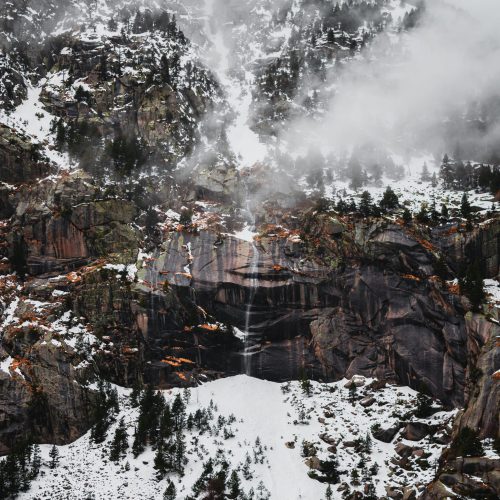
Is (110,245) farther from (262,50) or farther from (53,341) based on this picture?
(262,50)

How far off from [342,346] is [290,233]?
16.8m

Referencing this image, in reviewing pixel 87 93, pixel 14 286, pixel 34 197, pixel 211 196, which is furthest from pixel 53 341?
pixel 87 93

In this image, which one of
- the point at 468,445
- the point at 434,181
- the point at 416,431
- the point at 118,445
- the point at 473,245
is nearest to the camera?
the point at 468,445

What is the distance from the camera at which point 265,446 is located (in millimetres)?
51094

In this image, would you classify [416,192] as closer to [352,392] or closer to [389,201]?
[389,201]

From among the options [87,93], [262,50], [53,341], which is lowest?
[53,341]

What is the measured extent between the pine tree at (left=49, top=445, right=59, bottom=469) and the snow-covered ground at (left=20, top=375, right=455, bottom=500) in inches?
17.4

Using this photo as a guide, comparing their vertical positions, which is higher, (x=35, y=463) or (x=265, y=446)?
(x=265, y=446)

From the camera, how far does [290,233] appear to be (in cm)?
6769

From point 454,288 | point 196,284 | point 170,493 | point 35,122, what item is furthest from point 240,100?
point 170,493

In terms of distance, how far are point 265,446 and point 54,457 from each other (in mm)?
20671

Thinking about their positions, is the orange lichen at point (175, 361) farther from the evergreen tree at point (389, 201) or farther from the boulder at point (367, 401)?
the evergreen tree at point (389, 201)

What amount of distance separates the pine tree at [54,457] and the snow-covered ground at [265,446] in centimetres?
44

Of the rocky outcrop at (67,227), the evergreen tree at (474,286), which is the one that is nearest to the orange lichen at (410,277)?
the evergreen tree at (474,286)
